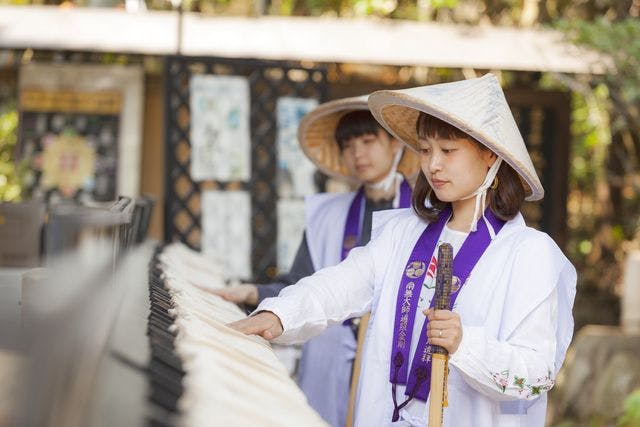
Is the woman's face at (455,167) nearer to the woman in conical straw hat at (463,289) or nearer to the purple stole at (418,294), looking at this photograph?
the woman in conical straw hat at (463,289)

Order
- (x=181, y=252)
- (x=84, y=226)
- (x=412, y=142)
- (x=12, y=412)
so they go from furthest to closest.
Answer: (x=181, y=252) < (x=412, y=142) < (x=84, y=226) < (x=12, y=412)

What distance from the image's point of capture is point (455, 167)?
293 centimetres

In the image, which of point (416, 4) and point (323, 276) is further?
point (416, 4)

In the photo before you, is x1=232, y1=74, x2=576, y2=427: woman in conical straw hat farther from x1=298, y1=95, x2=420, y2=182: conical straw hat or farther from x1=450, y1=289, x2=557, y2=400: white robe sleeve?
x1=298, y1=95, x2=420, y2=182: conical straw hat

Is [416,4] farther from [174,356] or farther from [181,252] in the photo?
[174,356]

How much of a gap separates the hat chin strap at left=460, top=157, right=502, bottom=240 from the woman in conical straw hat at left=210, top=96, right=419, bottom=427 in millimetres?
1142

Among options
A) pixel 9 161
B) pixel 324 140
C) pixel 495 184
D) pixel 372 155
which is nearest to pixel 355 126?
pixel 372 155

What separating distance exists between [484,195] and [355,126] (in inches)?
54.0

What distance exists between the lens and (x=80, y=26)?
8680 millimetres

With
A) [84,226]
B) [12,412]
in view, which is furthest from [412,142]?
[12,412]

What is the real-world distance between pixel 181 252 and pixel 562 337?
2.22 metres

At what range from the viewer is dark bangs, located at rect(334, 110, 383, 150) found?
423 cm

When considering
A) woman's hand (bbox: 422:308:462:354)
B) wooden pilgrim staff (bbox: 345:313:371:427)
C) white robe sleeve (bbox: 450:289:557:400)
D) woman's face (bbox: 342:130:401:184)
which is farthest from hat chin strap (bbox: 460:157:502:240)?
woman's face (bbox: 342:130:401:184)

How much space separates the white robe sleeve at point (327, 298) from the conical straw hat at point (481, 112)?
0.47 meters
